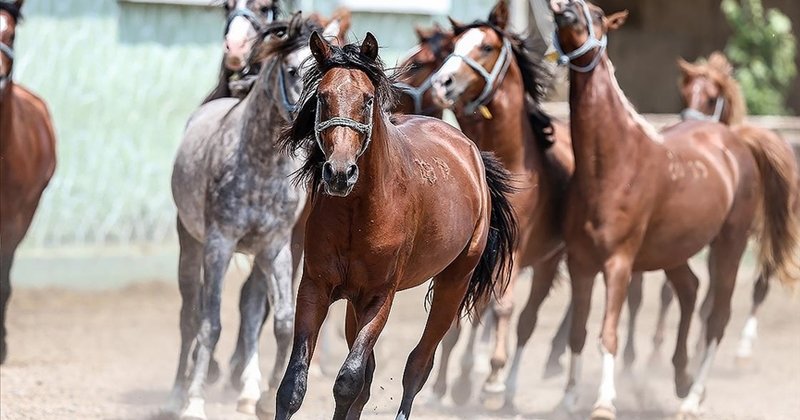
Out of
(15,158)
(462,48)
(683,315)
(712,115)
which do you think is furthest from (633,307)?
(15,158)

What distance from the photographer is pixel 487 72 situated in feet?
24.5

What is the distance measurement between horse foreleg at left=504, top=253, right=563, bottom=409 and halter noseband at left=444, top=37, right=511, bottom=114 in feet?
4.18

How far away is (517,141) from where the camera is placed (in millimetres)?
7625

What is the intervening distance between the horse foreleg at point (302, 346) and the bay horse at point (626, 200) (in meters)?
2.49

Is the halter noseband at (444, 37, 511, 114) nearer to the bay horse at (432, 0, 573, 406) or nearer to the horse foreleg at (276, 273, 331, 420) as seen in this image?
the bay horse at (432, 0, 573, 406)

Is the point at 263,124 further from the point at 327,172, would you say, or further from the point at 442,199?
the point at 327,172

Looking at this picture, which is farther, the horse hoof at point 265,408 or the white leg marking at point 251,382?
the white leg marking at point 251,382

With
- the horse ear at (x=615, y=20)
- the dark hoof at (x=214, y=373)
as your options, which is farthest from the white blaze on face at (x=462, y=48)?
the dark hoof at (x=214, y=373)

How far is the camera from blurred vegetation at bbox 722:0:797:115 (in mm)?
15422

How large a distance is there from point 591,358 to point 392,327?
1.71m

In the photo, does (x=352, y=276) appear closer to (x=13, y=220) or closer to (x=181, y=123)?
(x=13, y=220)

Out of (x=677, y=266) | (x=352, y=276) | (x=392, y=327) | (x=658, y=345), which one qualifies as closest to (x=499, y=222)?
(x=352, y=276)

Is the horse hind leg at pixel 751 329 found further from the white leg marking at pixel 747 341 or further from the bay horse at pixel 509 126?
the bay horse at pixel 509 126

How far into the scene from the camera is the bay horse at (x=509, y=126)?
744cm
